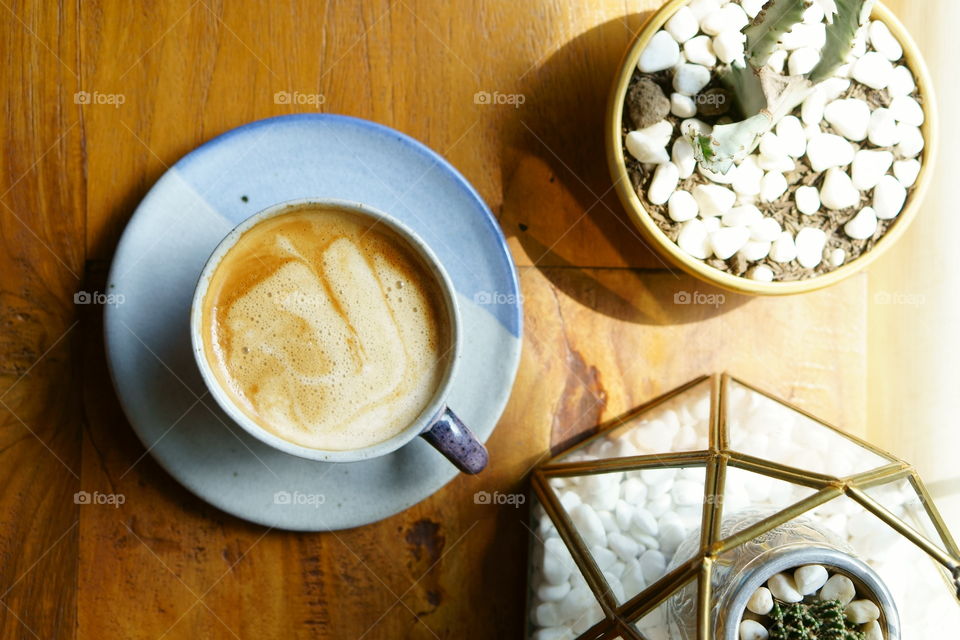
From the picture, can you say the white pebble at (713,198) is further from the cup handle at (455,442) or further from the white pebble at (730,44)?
the cup handle at (455,442)

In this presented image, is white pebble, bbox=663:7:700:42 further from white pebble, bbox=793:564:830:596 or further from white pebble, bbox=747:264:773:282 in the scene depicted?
white pebble, bbox=793:564:830:596

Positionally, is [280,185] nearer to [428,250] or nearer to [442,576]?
[428,250]

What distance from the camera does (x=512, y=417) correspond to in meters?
0.80

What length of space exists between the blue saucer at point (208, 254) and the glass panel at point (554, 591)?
107mm

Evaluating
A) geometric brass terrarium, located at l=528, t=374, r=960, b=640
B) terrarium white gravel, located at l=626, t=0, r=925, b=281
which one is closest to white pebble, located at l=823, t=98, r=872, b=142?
terrarium white gravel, located at l=626, t=0, r=925, b=281

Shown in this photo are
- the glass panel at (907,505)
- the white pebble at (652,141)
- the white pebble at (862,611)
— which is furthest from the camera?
the white pebble at (652,141)

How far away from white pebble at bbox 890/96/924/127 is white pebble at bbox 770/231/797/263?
0.14m

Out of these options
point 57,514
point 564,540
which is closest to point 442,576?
point 564,540

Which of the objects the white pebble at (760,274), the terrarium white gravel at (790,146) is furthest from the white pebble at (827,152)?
the white pebble at (760,274)

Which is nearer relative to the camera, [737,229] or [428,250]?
[428,250]

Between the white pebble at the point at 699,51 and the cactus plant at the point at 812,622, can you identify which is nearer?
the cactus plant at the point at 812,622

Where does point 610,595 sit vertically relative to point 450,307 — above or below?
below

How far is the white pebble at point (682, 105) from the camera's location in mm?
722

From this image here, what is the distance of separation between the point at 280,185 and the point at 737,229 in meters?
0.41
